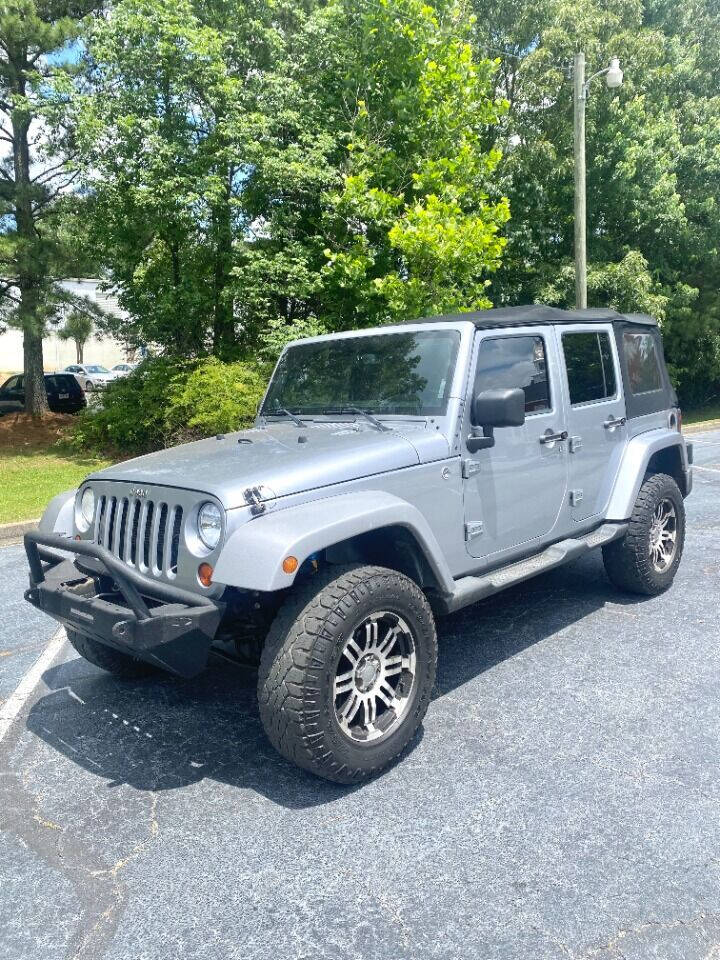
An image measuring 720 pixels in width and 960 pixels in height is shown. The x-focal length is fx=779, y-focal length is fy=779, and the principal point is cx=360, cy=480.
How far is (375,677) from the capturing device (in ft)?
10.9

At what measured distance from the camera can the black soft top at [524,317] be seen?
4.26 metres

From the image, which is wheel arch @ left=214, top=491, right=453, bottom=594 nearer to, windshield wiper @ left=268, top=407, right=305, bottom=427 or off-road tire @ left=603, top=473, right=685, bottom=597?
windshield wiper @ left=268, top=407, right=305, bottom=427

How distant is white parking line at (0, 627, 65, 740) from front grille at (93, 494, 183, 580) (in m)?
1.11

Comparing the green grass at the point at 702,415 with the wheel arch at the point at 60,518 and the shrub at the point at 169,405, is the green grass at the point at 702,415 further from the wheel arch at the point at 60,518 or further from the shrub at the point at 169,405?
the wheel arch at the point at 60,518

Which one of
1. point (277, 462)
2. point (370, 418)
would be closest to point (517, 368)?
point (370, 418)

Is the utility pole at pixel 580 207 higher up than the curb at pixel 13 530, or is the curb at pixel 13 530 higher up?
the utility pole at pixel 580 207

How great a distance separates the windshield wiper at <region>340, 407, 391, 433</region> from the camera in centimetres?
393

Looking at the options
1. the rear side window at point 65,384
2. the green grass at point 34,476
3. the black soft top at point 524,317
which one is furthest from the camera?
the rear side window at point 65,384

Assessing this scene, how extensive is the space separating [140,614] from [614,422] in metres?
3.42

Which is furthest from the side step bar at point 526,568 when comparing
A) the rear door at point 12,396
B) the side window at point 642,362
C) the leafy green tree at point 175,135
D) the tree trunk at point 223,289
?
the rear door at point 12,396

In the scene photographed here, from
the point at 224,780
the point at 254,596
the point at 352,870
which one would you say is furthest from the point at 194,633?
the point at 352,870

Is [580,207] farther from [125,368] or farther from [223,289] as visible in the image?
[125,368]

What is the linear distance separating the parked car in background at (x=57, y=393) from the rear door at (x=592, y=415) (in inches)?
761

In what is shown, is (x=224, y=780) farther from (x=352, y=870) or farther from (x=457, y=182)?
(x=457, y=182)
